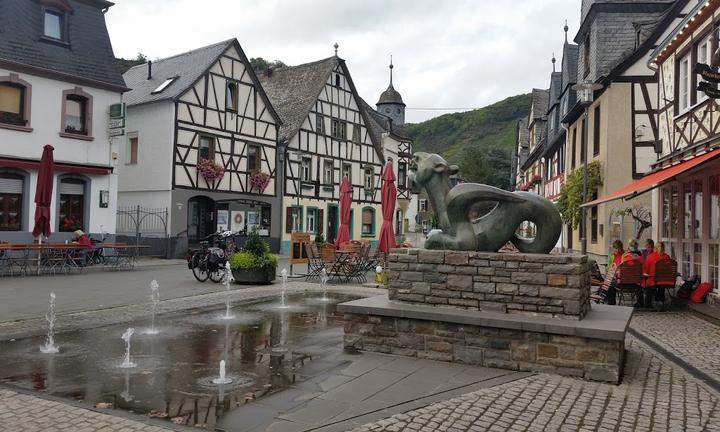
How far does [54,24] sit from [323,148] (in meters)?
16.4

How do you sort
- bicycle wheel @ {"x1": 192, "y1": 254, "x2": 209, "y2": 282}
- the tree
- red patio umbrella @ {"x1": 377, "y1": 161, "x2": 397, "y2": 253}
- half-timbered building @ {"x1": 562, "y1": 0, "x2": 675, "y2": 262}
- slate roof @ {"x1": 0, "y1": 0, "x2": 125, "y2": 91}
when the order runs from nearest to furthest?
bicycle wheel @ {"x1": 192, "y1": 254, "x2": 209, "y2": 282}
red patio umbrella @ {"x1": 377, "y1": 161, "x2": 397, "y2": 253}
half-timbered building @ {"x1": 562, "y1": 0, "x2": 675, "y2": 262}
slate roof @ {"x1": 0, "y1": 0, "x2": 125, "y2": 91}
the tree

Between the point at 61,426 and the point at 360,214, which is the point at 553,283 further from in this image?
the point at 360,214

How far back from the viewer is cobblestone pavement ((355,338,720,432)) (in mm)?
4383

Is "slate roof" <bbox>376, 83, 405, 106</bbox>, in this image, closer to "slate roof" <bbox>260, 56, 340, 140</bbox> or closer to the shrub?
"slate roof" <bbox>260, 56, 340, 140</bbox>

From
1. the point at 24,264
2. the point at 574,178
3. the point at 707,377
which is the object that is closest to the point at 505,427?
the point at 707,377

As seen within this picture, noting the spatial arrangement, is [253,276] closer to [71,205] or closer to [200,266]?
[200,266]

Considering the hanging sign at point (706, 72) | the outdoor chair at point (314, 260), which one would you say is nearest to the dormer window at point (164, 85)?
the outdoor chair at point (314, 260)

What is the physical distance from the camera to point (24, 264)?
16.2m

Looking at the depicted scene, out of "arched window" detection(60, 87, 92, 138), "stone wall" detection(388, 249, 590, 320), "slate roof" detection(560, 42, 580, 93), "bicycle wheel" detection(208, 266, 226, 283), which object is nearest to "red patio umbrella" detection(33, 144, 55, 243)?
"arched window" detection(60, 87, 92, 138)

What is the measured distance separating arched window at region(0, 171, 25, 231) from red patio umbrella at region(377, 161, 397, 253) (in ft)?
40.6

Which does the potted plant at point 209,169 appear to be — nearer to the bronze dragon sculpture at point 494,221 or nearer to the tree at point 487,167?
the bronze dragon sculpture at point 494,221

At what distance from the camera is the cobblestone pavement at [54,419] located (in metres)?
4.12

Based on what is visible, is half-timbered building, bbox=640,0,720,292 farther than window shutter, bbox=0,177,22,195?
No

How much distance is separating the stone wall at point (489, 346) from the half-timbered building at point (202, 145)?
62.8 ft
